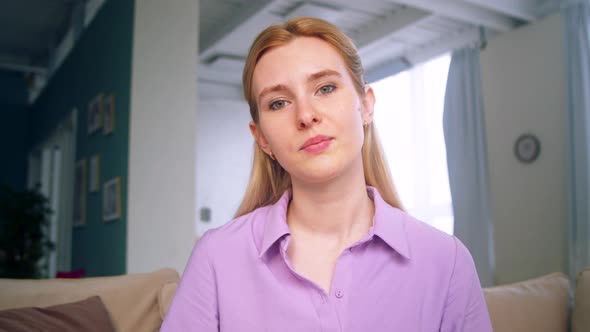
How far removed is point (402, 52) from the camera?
6.19 m

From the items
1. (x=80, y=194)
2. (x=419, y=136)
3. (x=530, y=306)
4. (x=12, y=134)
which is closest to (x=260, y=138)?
(x=530, y=306)

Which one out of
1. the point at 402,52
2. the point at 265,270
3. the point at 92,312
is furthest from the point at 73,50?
the point at 265,270

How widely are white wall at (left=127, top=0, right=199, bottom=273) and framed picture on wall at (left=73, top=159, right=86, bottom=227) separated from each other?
127 centimetres

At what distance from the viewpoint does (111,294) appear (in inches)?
58.8

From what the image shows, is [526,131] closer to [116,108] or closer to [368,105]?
[116,108]

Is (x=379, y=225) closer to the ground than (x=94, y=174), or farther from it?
closer to the ground

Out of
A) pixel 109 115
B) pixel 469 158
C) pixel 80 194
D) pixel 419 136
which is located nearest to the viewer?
pixel 109 115

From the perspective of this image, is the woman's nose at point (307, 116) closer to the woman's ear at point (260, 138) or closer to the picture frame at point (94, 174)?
the woman's ear at point (260, 138)

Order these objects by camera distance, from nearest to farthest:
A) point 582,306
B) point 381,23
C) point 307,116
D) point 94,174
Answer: point 307,116 < point 582,306 < point 94,174 < point 381,23

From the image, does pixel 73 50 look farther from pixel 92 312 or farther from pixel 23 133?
pixel 92 312

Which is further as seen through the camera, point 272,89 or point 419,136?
point 419,136

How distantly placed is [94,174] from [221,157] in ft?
10.1

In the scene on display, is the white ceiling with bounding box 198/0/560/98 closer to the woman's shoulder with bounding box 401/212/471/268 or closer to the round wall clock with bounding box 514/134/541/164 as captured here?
the round wall clock with bounding box 514/134/541/164

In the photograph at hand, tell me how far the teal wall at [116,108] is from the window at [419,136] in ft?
9.85
